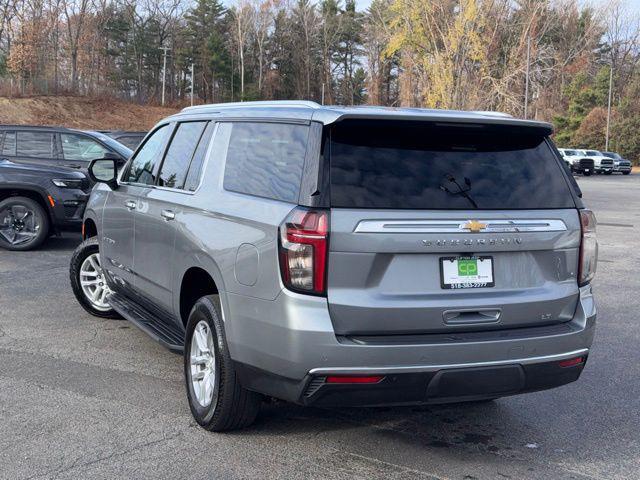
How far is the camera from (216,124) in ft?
15.4

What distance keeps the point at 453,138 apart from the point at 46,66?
240 feet

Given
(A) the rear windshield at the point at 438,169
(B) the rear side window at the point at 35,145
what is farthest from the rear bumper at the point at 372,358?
(B) the rear side window at the point at 35,145

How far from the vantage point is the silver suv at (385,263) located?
3.51 metres

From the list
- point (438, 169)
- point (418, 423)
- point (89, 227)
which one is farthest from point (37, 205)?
point (438, 169)

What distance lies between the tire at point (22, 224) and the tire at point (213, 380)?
7169 millimetres

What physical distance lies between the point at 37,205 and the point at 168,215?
675 centimetres

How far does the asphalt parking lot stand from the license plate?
99 cm

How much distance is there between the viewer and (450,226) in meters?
3.64

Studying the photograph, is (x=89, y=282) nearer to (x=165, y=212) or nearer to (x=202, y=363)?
(x=165, y=212)

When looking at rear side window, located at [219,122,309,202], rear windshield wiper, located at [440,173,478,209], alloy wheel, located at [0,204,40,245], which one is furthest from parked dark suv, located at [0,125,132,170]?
rear windshield wiper, located at [440,173,478,209]

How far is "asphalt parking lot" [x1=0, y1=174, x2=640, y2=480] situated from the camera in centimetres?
385

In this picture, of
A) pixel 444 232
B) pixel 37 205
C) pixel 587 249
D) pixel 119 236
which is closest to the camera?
pixel 444 232

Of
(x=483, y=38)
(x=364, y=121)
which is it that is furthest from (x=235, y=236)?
(x=483, y=38)

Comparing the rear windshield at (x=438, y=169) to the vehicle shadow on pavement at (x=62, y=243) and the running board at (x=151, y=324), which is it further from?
the vehicle shadow on pavement at (x=62, y=243)
